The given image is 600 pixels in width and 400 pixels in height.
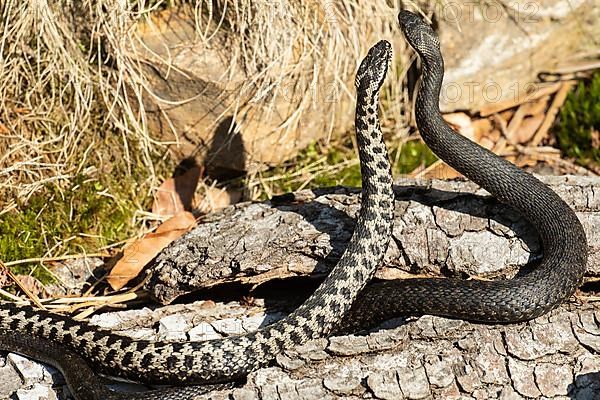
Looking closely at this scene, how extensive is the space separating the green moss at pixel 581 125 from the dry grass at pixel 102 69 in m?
2.55

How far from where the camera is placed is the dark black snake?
5.57 m

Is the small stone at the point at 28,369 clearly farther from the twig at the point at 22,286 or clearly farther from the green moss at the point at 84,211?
the green moss at the point at 84,211

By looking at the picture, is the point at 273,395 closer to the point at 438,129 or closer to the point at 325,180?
the point at 438,129

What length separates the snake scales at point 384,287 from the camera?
5574mm

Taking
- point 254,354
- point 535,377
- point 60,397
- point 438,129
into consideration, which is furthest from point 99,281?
Result: point 535,377

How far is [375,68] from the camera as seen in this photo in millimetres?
6207

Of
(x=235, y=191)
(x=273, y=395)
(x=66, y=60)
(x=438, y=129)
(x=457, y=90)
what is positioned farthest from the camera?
(x=457, y=90)

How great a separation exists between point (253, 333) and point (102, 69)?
307 cm

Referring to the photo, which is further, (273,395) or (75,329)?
(75,329)

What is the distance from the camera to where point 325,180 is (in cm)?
820

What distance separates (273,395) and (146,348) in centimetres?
95

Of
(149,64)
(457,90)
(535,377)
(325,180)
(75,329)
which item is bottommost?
(75,329)

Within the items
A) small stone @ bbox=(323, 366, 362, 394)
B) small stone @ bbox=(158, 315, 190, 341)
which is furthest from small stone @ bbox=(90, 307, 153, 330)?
small stone @ bbox=(323, 366, 362, 394)

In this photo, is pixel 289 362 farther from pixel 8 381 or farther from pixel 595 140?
pixel 595 140
